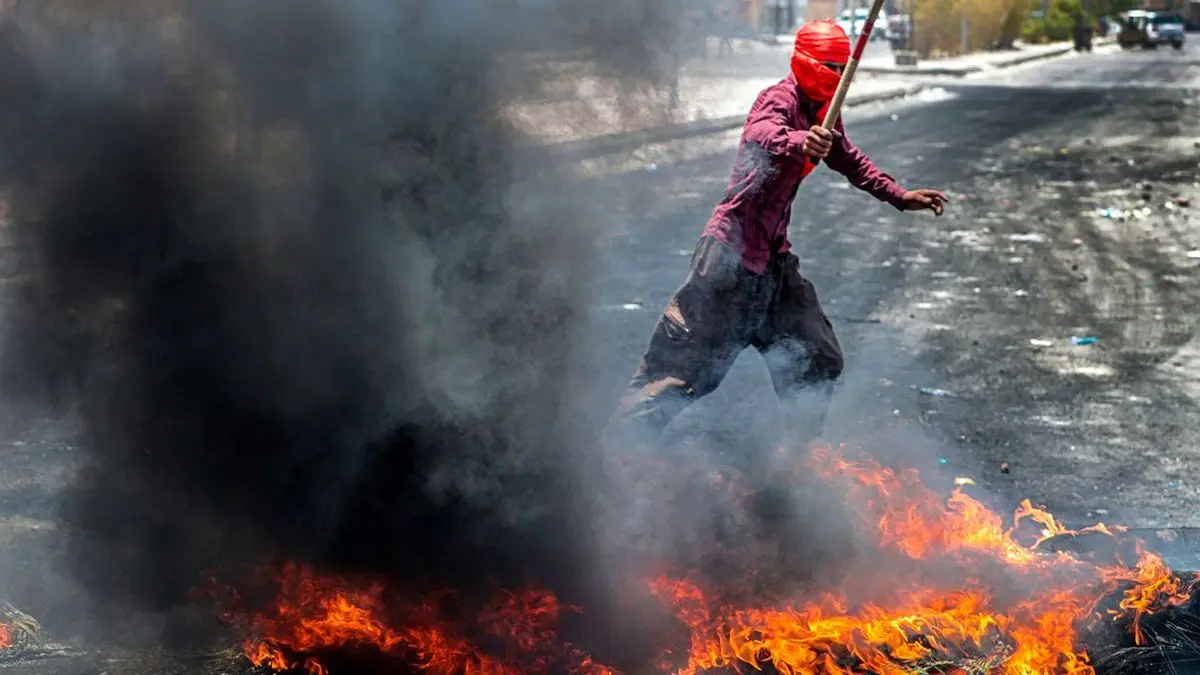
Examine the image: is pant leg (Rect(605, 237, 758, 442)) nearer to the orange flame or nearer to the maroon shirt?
the maroon shirt

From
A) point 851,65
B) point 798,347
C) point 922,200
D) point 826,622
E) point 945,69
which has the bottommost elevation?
point 945,69

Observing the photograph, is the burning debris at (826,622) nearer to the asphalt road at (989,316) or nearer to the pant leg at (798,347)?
the pant leg at (798,347)

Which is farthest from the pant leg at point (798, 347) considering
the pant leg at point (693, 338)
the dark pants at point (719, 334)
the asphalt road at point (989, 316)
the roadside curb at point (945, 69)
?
the roadside curb at point (945, 69)

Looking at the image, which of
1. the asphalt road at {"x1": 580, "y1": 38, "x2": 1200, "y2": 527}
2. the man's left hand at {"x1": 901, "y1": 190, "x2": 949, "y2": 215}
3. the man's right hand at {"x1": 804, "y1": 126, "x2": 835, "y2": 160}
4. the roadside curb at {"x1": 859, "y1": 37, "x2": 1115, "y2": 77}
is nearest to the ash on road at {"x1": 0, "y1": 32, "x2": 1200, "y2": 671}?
the asphalt road at {"x1": 580, "y1": 38, "x2": 1200, "y2": 527}

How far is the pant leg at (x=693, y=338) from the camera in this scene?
4.33m

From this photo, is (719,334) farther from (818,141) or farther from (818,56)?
(818,56)

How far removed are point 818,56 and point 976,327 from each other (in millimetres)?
3989

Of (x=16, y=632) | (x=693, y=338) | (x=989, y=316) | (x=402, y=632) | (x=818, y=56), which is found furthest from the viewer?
(x=989, y=316)

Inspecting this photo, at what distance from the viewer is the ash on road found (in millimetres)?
5086

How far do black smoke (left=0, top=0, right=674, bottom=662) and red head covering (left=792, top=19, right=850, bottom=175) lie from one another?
2.55ft

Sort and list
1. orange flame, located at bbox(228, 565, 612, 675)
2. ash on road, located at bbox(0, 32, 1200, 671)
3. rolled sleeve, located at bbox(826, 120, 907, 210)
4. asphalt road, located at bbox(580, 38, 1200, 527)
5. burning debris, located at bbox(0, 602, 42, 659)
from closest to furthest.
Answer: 1. orange flame, located at bbox(228, 565, 612, 675)
2. burning debris, located at bbox(0, 602, 42, 659)
3. rolled sleeve, located at bbox(826, 120, 907, 210)
4. ash on road, located at bbox(0, 32, 1200, 671)
5. asphalt road, located at bbox(580, 38, 1200, 527)

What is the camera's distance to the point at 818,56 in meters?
4.17

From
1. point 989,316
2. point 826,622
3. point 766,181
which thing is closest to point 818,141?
point 766,181

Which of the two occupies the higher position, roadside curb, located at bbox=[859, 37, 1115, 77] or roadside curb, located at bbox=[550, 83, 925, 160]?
roadside curb, located at bbox=[550, 83, 925, 160]
